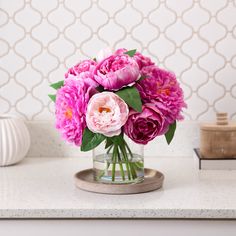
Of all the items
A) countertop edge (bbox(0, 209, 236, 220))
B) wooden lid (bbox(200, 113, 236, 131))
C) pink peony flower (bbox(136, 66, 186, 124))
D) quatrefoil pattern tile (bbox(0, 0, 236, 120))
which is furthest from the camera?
quatrefoil pattern tile (bbox(0, 0, 236, 120))

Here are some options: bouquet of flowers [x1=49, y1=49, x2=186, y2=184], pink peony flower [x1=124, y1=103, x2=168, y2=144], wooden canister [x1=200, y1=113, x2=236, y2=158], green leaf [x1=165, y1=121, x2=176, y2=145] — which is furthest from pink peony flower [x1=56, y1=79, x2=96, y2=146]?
wooden canister [x1=200, y1=113, x2=236, y2=158]

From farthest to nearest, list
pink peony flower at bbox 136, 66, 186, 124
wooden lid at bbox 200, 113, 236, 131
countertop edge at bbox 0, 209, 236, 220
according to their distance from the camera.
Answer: wooden lid at bbox 200, 113, 236, 131, pink peony flower at bbox 136, 66, 186, 124, countertop edge at bbox 0, 209, 236, 220

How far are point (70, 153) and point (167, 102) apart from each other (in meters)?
0.62

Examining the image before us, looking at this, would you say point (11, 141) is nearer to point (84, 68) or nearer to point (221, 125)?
point (84, 68)

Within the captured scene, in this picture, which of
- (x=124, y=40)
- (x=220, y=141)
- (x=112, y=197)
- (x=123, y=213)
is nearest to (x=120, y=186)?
(x=112, y=197)

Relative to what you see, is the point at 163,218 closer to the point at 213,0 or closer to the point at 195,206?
the point at 195,206

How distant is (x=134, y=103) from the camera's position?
1.29 metres

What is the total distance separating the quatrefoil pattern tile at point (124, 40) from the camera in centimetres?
182

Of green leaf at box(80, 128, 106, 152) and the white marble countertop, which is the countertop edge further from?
green leaf at box(80, 128, 106, 152)

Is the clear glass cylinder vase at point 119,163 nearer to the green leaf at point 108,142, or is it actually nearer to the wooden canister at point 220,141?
the green leaf at point 108,142

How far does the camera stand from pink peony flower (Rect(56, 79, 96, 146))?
131cm

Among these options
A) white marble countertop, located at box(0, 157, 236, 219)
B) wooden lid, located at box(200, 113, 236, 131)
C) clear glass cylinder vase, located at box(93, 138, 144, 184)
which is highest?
wooden lid, located at box(200, 113, 236, 131)

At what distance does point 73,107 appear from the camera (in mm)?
1317

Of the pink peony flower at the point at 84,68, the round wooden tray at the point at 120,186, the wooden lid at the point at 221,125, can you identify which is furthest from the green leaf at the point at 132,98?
the wooden lid at the point at 221,125
